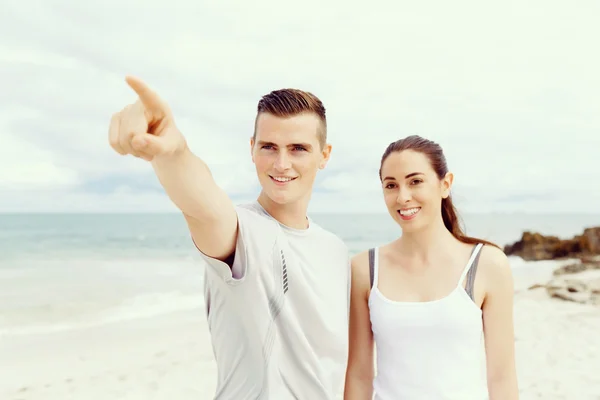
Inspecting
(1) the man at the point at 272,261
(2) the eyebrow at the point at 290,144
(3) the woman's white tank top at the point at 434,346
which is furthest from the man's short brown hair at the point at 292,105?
(3) the woman's white tank top at the point at 434,346

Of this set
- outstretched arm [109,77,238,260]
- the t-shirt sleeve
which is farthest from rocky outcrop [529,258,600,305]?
outstretched arm [109,77,238,260]

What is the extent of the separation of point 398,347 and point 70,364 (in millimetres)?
7084

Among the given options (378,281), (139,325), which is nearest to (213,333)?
(378,281)

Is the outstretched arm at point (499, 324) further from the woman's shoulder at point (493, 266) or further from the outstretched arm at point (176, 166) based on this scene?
the outstretched arm at point (176, 166)

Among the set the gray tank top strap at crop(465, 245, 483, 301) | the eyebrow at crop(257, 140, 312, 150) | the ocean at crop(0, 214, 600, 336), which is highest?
the eyebrow at crop(257, 140, 312, 150)

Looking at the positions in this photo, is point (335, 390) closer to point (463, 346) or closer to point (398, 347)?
point (398, 347)

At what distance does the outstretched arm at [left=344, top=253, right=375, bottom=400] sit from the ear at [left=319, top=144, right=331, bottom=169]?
587mm

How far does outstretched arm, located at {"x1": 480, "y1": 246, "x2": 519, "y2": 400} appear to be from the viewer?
9.02ft

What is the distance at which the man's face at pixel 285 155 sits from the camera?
2424 millimetres

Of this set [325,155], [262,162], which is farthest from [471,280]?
[262,162]

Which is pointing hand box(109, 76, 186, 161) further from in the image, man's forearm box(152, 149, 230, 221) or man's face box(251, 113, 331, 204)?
man's face box(251, 113, 331, 204)

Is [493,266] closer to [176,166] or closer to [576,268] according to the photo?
[176,166]

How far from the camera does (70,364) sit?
327 inches

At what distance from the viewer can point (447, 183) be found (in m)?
Result: 3.01
